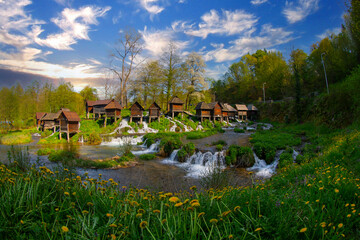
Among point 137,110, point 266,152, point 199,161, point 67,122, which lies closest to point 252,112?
point 137,110

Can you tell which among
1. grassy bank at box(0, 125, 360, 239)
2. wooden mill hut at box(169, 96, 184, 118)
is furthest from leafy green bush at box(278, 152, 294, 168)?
wooden mill hut at box(169, 96, 184, 118)

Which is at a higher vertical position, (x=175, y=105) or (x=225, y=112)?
(x=175, y=105)

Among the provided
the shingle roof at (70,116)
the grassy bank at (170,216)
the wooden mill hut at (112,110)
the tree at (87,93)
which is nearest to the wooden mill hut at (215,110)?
the wooden mill hut at (112,110)

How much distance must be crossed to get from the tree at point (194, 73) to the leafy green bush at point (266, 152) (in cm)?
2985

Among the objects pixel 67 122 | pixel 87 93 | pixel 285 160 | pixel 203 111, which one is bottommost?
pixel 285 160

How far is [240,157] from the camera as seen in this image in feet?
40.0

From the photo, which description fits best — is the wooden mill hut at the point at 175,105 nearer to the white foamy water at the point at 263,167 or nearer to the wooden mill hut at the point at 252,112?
the wooden mill hut at the point at 252,112

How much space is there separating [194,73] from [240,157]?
32.6m

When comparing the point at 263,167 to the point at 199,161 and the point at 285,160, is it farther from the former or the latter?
the point at 199,161

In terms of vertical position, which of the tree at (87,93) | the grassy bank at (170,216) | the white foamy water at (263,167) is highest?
the tree at (87,93)

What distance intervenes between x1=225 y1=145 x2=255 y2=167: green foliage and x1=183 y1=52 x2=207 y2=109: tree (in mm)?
30070

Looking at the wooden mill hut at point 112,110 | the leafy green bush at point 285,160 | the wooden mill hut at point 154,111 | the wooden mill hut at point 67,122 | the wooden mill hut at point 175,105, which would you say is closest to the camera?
the leafy green bush at point 285,160

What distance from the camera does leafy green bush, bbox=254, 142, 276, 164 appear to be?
1202 cm

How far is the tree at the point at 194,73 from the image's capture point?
4188 centimetres
